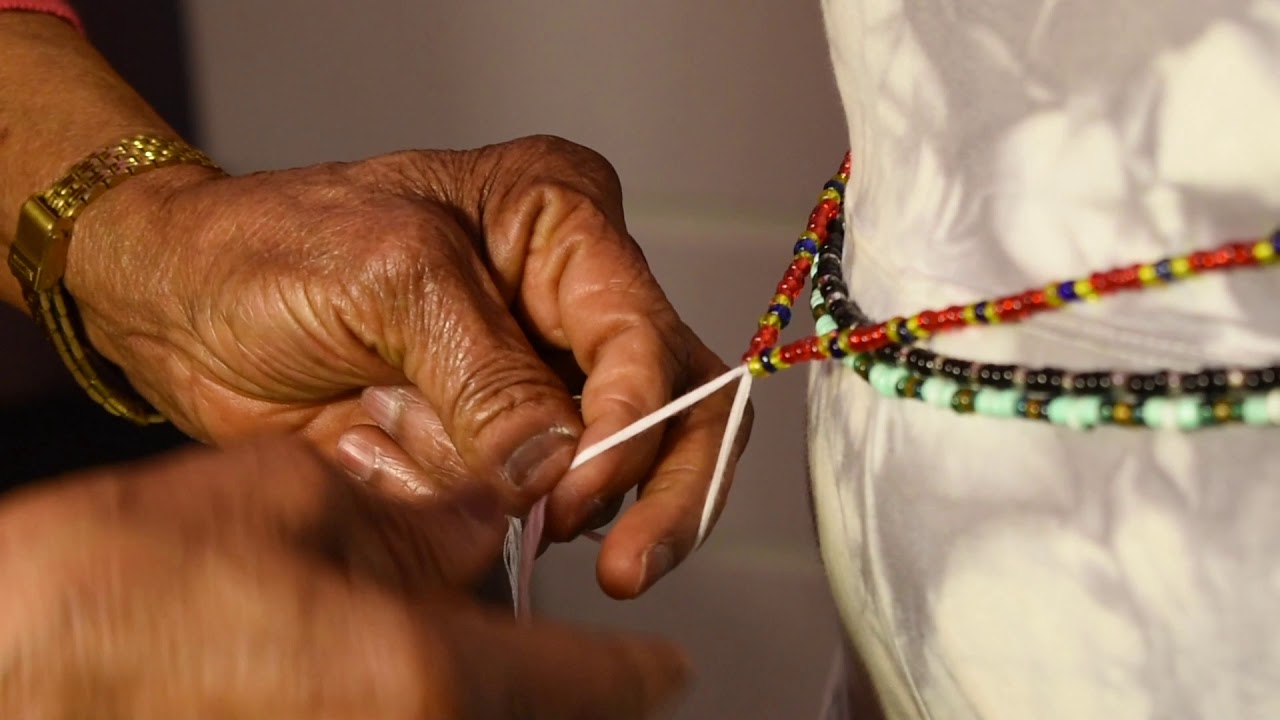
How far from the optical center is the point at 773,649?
2.85 feet

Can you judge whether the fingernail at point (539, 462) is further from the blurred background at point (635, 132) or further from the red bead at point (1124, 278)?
the blurred background at point (635, 132)

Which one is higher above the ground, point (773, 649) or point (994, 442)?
point (994, 442)

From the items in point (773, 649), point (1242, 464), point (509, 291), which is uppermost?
point (1242, 464)

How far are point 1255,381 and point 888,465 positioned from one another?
0.32 feet

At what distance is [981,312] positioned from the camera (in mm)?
256

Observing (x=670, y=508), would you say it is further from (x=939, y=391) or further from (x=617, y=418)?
(x=939, y=391)

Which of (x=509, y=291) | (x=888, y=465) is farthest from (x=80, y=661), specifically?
(x=509, y=291)

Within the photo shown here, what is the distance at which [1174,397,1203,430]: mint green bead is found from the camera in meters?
0.22

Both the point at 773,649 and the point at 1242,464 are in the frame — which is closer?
the point at 1242,464

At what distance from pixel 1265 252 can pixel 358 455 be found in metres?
0.42

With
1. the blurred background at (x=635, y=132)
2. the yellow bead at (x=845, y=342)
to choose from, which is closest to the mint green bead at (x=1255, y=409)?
the yellow bead at (x=845, y=342)

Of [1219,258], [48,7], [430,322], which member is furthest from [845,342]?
[48,7]

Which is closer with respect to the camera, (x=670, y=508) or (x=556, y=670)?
(x=556, y=670)

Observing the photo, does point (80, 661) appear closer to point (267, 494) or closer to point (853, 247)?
point (267, 494)
